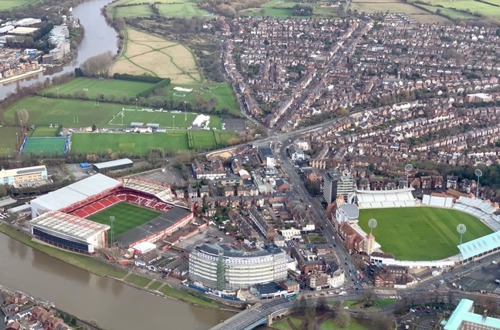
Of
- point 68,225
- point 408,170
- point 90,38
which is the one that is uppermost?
point 408,170

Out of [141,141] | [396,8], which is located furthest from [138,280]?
[396,8]

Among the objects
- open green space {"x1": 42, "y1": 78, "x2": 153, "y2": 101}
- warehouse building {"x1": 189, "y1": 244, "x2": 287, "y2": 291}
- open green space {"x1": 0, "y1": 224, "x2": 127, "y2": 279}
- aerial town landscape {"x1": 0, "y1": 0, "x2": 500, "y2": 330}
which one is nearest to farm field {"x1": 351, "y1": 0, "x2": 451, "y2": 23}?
aerial town landscape {"x1": 0, "y1": 0, "x2": 500, "y2": 330}

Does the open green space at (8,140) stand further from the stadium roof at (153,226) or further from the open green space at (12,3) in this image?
the open green space at (12,3)

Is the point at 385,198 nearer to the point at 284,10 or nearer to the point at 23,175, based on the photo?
the point at 23,175

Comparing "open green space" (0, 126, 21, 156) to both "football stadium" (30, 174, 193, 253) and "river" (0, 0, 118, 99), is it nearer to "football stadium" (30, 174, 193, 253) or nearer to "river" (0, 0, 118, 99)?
"football stadium" (30, 174, 193, 253)

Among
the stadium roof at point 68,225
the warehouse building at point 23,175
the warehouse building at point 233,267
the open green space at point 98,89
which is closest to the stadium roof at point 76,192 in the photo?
the stadium roof at point 68,225

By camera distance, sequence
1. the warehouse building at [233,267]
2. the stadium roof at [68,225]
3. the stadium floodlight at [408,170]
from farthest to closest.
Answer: the stadium floodlight at [408,170]
the stadium roof at [68,225]
the warehouse building at [233,267]
